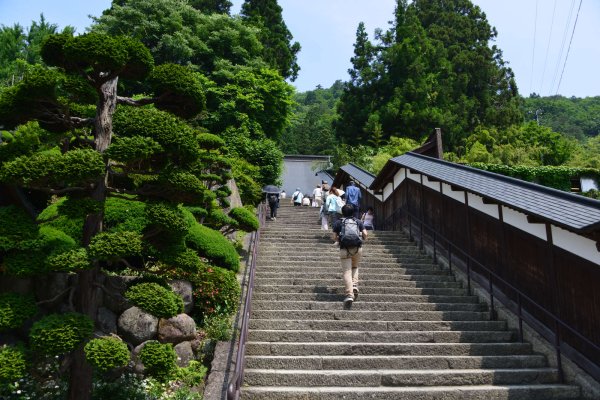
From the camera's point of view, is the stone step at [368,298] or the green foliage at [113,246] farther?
the stone step at [368,298]

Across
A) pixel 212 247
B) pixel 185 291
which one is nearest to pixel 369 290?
pixel 212 247

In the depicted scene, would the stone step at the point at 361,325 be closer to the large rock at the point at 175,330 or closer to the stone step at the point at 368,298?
the stone step at the point at 368,298

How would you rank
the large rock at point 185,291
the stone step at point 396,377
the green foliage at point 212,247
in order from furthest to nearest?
1. the green foliage at point 212,247
2. the large rock at point 185,291
3. the stone step at point 396,377

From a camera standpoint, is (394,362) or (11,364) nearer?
(11,364)

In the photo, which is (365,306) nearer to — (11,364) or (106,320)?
(106,320)

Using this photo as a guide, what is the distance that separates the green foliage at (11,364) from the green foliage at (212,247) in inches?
151

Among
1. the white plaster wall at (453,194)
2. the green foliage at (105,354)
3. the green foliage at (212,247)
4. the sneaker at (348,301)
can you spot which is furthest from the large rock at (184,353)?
the white plaster wall at (453,194)

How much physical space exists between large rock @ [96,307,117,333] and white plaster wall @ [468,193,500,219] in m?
6.86

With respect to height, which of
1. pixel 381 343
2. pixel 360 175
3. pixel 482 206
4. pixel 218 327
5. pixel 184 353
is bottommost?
pixel 184 353

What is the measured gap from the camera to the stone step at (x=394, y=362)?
6.26 m

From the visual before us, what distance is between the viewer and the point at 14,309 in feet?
16.1

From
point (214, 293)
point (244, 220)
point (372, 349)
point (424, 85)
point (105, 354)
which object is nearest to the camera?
point (105, 354)

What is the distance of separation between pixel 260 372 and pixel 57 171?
11.3 feet

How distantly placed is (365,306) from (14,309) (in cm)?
530
